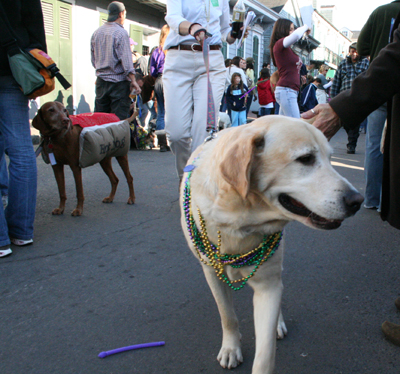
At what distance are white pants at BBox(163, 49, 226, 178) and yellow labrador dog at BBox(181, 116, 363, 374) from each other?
204 centimetres

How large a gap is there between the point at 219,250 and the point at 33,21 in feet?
8.57

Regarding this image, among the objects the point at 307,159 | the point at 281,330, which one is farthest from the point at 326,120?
the point at 281,330

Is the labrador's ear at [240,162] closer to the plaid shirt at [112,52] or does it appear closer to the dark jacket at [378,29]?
the dark jacket at [378,29]

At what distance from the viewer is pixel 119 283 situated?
9.08 ft

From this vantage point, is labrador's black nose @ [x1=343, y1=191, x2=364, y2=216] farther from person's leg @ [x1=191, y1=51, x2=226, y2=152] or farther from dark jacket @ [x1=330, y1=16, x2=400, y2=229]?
person's leg @ [x1=191, y1=51, x2=226, y2=152]

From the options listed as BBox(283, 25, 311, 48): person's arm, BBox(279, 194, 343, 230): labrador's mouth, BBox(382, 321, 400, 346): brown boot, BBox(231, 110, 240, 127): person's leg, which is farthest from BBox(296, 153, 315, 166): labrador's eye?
BBox(231, 110, 240, 127): person's leg

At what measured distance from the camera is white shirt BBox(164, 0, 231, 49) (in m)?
3.78

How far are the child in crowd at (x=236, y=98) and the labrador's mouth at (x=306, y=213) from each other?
9.54 meters

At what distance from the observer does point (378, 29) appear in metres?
4.18

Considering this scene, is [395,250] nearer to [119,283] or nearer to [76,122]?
[119,283]

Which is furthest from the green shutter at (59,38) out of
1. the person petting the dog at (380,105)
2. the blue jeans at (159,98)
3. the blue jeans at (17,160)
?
the person petting the dog at (380,105)

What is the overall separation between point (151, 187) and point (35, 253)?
2.50 metres

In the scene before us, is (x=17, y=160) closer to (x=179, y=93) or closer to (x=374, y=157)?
(x=179, y=93)

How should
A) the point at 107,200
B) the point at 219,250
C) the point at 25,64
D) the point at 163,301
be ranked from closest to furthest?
the point at 219,250 → the point at 163,301 → the point at 25,64 → the point at 107,200
